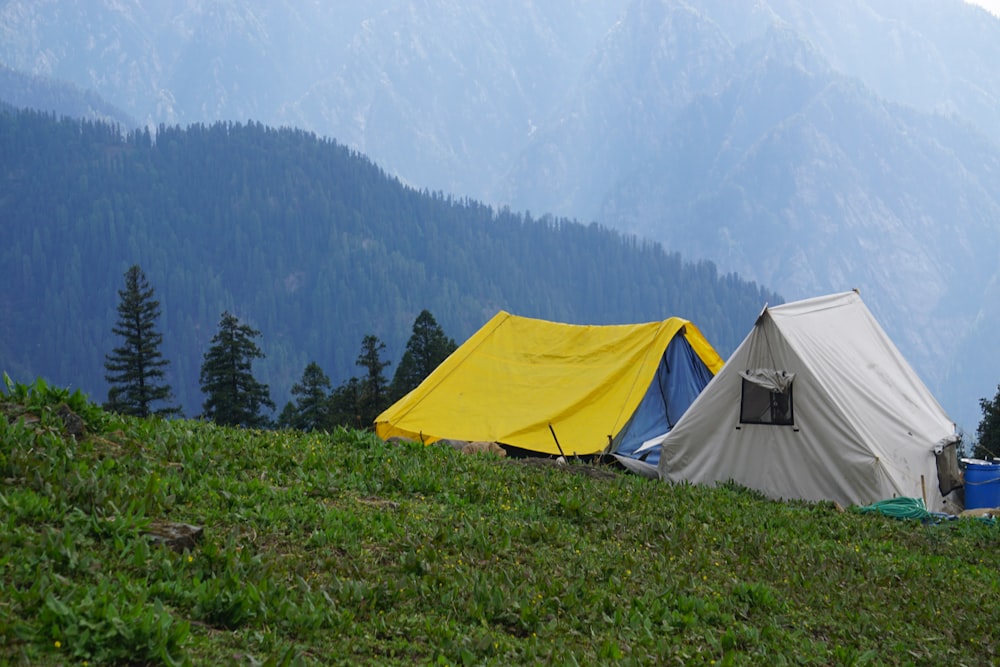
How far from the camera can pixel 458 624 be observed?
646 cm

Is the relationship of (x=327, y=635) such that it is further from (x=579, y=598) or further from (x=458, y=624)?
(x=579, y=598)

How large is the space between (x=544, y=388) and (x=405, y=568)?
1347 cm

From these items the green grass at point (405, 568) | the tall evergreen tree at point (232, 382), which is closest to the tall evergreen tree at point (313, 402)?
the tall evergreen tree at point (232, 382)

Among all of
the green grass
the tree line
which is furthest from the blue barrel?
the tree line

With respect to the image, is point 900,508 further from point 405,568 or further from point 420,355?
point 420,355

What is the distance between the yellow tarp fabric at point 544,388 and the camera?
63.5ft

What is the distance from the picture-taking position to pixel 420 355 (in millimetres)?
51469

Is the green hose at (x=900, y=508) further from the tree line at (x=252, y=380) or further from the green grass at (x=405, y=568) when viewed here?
the tree line at (x=252, y=380)

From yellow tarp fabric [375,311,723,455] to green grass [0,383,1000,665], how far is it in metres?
7.73

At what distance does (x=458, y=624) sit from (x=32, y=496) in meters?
3.02

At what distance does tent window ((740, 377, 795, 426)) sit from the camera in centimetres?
1507

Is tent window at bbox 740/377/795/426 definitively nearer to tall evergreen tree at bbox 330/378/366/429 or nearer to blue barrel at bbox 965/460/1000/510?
blue barrel at bbox 965/460/1000/510

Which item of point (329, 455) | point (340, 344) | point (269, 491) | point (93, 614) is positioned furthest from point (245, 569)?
point (340, 344)

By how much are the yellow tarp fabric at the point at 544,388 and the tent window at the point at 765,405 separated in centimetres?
383
